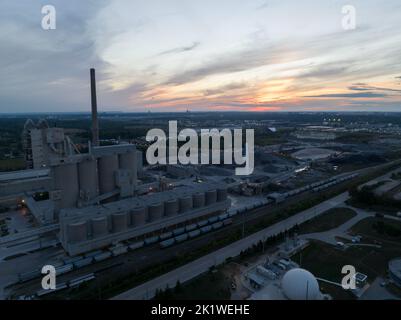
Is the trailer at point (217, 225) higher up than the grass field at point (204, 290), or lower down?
higher up

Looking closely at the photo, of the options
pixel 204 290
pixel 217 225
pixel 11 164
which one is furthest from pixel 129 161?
pixel 11 164

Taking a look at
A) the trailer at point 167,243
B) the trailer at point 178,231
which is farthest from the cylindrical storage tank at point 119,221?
the trailer at point 178,231

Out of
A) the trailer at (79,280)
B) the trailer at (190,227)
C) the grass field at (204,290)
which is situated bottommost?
the grass field at (204,290)

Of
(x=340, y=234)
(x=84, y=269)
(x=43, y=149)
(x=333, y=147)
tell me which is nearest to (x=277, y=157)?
(x=333, y=147)

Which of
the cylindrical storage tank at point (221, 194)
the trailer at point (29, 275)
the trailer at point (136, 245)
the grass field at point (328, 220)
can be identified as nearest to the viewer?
the trailer at point (29, 275)

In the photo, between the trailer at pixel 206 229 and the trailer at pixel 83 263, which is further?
the trailer at pixel 206 229

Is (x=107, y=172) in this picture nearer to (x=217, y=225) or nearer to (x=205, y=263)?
(x=217, y=225)

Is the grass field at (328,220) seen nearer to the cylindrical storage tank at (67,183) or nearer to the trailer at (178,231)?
the trailer at (178,231)
